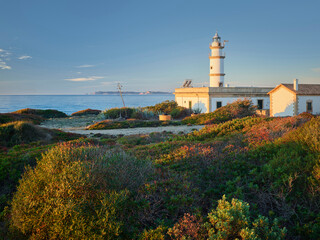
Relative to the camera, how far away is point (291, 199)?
4.35 metres

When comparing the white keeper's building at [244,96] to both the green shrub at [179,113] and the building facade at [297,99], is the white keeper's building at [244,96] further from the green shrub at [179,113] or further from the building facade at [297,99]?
the green shrub at [179,113]

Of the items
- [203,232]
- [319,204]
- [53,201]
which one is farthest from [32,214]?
[319,204]

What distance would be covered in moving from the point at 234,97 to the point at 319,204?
24933mm

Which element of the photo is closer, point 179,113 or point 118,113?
point 118,113

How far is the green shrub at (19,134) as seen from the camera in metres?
12.1

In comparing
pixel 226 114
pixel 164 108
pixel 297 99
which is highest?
pixel 297 99

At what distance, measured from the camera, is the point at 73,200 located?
12.6 ft

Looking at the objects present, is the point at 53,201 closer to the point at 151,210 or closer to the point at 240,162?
the point at 151,210

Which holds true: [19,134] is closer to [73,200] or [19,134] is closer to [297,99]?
[73,200]

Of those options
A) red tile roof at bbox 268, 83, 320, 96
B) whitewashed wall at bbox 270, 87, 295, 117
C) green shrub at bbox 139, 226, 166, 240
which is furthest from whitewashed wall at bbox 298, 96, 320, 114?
green shrub at bbox 139, 226, 166, 240

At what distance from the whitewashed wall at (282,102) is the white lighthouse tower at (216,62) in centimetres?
882

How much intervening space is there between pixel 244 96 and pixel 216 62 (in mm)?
5904

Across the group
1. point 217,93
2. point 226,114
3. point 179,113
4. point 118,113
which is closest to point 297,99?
point 226,114

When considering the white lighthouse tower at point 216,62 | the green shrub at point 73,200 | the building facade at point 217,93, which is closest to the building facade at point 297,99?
the building facade at point 217,93
